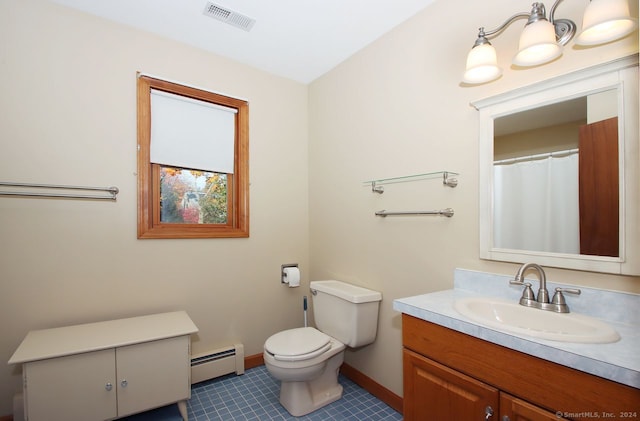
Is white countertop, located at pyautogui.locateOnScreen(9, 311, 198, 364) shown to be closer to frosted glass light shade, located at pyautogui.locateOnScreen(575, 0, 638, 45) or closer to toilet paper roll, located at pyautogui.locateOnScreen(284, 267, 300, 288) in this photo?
toilet paper roll, located at pyautogui.locateOnScreen(284, 267, 300, 288)

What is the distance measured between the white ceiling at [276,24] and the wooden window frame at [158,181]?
0.35m

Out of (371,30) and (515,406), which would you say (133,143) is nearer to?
(371,30)

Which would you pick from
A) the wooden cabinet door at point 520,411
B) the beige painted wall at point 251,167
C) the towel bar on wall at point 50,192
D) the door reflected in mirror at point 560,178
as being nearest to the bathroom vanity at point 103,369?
the beige painted wall at point 251,167

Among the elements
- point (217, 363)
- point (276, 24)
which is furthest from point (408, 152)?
point (217, 363)

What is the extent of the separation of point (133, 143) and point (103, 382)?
1423mm

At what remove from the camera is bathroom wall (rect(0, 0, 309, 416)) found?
177 centimetres

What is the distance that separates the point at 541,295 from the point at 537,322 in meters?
0.11

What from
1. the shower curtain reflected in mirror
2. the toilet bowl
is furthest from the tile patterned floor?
Answer: the shower curtain reflected in mirror

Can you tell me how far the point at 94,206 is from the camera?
6.44ft

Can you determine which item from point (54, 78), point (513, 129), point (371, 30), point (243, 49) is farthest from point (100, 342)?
point (371, 30)

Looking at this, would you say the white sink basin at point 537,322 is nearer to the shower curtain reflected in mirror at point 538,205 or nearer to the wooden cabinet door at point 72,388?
the shower curtain reflected in mirror at point 538,205

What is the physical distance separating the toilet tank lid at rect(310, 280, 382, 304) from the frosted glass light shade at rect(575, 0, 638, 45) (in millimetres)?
Result: 1615

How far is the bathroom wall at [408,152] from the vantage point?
1.52 meters

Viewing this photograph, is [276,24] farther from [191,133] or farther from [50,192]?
[50,192]
